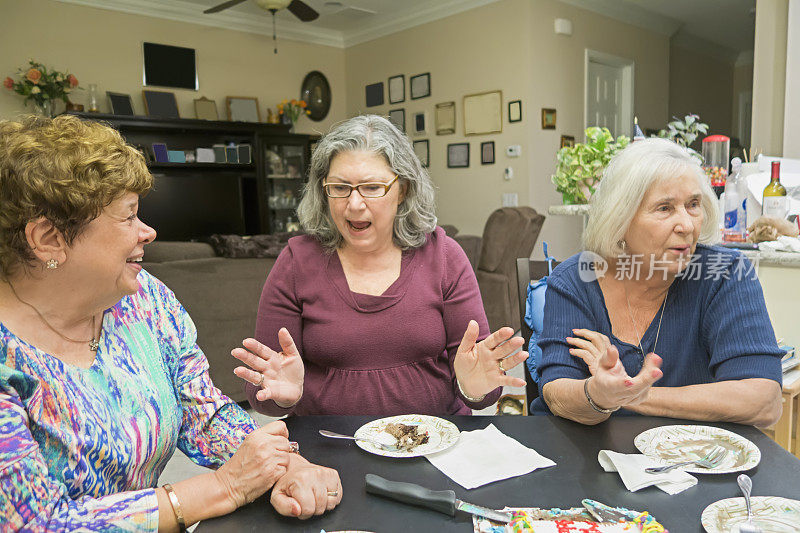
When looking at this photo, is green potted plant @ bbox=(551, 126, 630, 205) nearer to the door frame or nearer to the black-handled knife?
the black-handled knife

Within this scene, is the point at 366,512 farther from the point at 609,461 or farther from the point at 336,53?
the point at 336,53

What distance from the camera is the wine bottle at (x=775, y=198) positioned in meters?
2.34

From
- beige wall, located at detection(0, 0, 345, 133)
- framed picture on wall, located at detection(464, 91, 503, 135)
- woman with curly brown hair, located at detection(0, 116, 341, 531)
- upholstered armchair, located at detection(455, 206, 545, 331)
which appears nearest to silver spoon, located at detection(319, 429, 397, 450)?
woman with curly brown hair, located at detection(0, 116, 341, 531)

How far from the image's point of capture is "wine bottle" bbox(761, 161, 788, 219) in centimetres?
234

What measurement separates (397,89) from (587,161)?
499 centimetres

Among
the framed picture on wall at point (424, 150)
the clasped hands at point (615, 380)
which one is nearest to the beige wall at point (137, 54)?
the framed picture on wall at point (424, 150)

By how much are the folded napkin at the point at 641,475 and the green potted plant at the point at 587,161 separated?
4.49 feet

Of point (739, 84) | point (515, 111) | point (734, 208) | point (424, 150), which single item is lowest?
point (734, 208)

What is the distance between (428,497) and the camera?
85cm

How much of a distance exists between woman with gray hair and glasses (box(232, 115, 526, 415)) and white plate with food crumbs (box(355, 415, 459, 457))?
274 mm

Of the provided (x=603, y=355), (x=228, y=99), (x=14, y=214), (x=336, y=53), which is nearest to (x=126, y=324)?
(x=14, y=214)

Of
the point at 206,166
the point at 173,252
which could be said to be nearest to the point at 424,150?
the point at 206,166

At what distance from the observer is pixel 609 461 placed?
0.96 metres

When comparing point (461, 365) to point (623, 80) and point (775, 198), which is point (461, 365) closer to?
point (775, 198)
